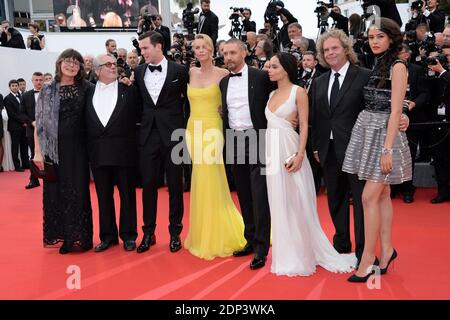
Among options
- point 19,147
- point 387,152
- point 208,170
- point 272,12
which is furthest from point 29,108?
point 387,152

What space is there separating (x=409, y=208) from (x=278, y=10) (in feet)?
13.4

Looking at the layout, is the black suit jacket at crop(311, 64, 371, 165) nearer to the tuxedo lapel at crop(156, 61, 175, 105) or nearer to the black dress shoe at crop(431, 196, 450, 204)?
the tuxedo lapel at crop(156, 61, 175, 105)

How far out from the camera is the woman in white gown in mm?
3553

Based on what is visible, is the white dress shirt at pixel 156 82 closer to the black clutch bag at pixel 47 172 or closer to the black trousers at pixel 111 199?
the black trousers at pixel 111 199

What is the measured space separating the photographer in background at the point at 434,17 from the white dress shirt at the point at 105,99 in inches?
209

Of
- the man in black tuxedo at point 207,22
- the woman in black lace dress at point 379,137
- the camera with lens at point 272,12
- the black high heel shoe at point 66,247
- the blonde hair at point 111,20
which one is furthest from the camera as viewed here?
the blonde hair at point 111,20

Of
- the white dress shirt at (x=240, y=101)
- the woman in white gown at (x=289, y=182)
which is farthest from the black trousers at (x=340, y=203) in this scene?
the white dress shirt at (x=240, y=101)

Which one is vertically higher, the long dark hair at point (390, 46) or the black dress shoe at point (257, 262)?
the long dark hair at point (390, 46)

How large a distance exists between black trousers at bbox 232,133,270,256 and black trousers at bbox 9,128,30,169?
7.31m

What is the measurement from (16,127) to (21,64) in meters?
2.25

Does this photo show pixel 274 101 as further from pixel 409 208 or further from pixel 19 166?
pixel 19 166

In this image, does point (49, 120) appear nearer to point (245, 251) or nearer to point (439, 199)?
point (245, 251)

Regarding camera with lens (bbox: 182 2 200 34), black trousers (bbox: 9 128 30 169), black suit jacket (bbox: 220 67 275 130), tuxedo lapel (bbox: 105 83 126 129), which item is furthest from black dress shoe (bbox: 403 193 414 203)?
black trousers (bbox: 9 128 30 169)

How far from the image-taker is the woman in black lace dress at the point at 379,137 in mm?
3121
